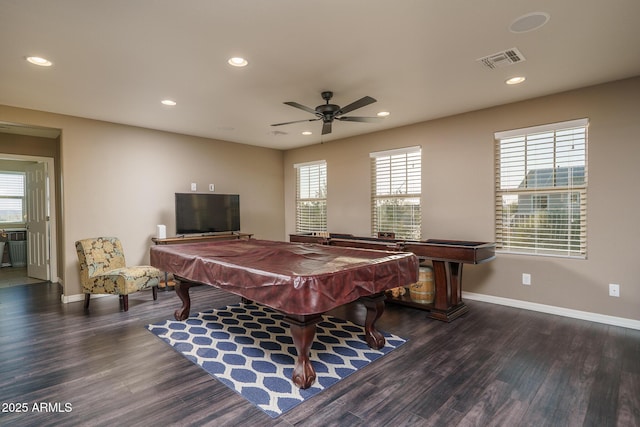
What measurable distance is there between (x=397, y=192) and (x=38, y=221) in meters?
6.50

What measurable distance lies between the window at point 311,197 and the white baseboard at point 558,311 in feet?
10.1

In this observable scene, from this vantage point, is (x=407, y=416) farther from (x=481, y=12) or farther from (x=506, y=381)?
(x=481, y=12)

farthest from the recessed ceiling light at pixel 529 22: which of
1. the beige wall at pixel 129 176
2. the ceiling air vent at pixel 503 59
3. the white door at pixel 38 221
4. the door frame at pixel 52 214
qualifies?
the white door at pixel 38 221

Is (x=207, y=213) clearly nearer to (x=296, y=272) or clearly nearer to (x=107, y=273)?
(x=107, y=273)

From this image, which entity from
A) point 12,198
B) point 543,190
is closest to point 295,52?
point 543,190

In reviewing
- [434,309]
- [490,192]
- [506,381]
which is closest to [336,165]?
[490,192]

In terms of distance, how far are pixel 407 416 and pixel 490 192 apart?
331 centimetres

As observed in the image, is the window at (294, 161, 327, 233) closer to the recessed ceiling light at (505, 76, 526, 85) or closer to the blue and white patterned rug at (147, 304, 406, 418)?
the blue and white patterned rug at (147, 304, 406, 418)

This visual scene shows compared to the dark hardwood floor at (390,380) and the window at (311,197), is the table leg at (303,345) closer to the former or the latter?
the dark hardwood floor at (390,380)

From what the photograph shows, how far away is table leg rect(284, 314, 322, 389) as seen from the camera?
2270 millimetres

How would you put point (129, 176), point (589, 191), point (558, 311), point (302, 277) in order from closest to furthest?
point (302, 277) < point (589, 191) < point (558, 311) < point (129, 176)

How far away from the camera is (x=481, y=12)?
220cm

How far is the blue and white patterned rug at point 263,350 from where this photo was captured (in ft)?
7.41

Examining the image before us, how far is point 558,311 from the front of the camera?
150 inches
